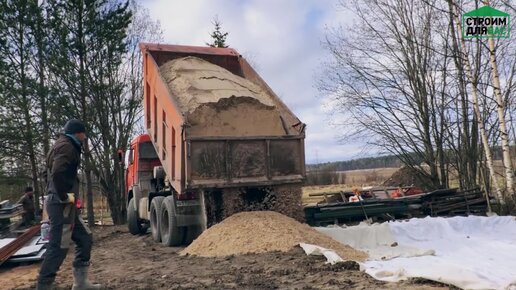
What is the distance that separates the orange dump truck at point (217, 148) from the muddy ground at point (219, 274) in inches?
41.9

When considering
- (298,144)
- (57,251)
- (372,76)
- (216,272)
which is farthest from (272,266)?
(372,76)

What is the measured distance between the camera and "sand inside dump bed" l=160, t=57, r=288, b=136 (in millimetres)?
8312

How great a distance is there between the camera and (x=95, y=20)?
1867 centimetres

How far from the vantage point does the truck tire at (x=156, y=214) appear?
9.88 meters

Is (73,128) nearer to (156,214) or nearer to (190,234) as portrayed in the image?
(190,234)

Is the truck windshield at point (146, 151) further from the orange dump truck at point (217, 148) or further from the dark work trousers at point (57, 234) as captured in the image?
the dark work trousers at point (57, 234)

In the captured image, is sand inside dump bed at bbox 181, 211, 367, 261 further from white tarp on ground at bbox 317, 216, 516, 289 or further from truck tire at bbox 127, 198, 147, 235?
truck tire at bbox 127, 198, 147, 235

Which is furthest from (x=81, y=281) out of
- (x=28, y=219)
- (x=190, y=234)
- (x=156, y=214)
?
(x=28, y=219)

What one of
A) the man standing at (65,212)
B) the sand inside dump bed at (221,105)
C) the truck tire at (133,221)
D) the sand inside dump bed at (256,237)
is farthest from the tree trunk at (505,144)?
the man standing at (65,212)

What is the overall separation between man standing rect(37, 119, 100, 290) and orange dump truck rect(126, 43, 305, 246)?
2603mm

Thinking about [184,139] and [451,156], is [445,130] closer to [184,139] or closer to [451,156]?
[451,156]

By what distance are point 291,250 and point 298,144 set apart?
8.16 ft

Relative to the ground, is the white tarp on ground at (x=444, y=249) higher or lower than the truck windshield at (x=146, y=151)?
lower

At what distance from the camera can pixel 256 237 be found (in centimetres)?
738
